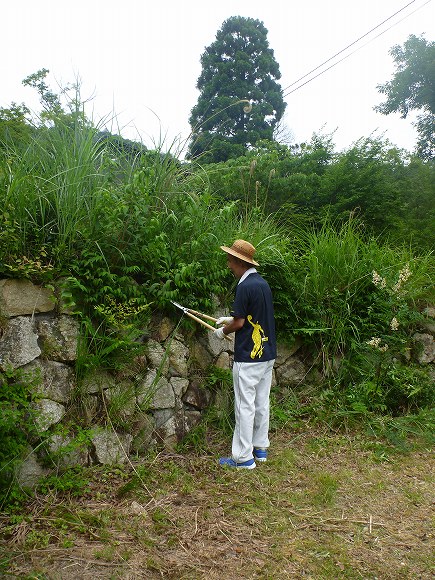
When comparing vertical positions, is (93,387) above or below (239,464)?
above

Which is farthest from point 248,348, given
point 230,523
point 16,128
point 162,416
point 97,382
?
point 16,128

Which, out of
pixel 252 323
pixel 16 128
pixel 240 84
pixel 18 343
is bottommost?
pixel 18 343

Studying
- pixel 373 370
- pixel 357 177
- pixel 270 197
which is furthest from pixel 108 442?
pixel 357 177

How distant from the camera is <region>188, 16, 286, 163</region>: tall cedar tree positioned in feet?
66.0

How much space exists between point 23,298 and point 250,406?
199 centimetres

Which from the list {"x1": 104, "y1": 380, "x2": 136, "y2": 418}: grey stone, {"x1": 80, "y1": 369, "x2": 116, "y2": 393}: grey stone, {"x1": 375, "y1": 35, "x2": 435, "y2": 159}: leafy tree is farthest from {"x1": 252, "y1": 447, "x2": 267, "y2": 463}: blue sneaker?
{"x1": 375, "y1": 35, "x2": 435, "y2": 159}: leafy tree

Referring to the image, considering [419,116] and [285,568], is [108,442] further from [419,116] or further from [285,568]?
[419,116]

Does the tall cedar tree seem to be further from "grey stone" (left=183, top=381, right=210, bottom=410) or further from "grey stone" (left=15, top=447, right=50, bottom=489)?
"grey stone" (left=15, top=447, right=50, bottom=489)

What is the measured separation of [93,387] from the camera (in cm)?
387

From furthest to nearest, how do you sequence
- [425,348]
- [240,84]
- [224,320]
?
[240,84] → [425,348] → [224,320]

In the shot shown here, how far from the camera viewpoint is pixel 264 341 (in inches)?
168

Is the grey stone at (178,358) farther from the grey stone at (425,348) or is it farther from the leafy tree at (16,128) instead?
the grey stone at (425,348)

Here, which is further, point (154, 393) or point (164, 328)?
point (164, 328)

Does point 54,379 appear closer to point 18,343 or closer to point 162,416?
point 18,343
